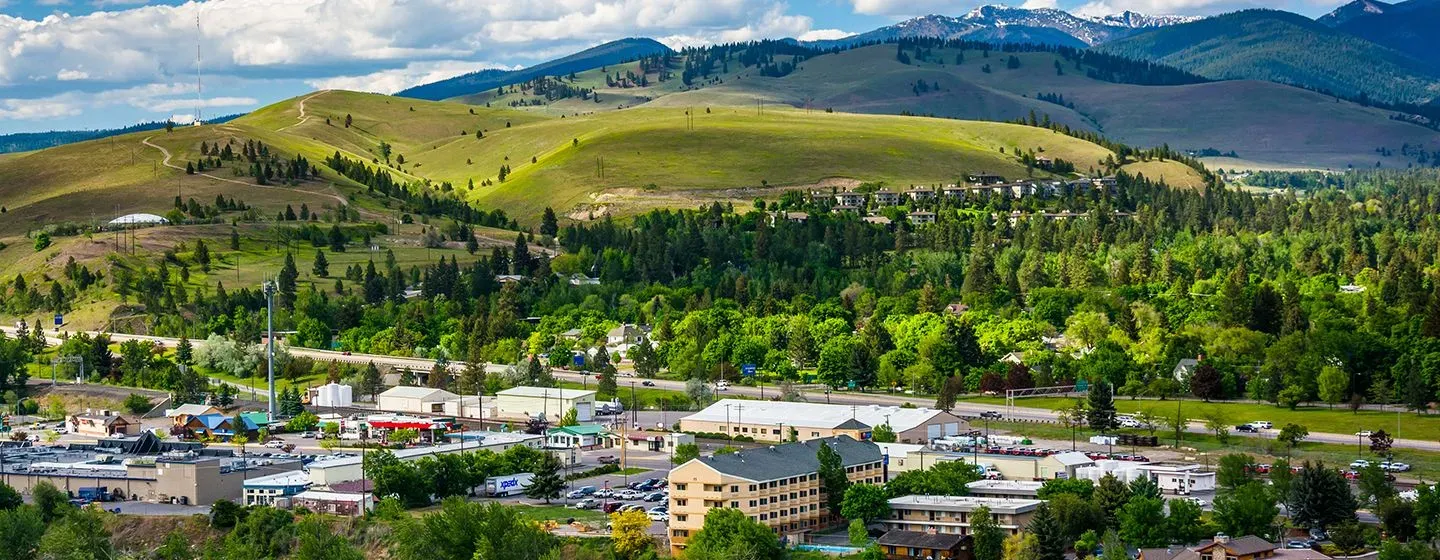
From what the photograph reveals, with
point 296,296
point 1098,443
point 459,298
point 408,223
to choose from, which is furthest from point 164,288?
point 1098,443

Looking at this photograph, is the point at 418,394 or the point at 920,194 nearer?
the point at 418,394

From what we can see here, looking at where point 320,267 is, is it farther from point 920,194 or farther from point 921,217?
point 920,194

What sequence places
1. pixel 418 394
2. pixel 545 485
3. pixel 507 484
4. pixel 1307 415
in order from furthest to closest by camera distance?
pixel 418 394 < pixel 1307 415 < pixel 507 484 < pixel 545 485

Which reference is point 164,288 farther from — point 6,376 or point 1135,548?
point 1135,548

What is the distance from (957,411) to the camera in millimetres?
95875

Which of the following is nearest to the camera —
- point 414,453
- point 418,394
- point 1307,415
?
point 414,453

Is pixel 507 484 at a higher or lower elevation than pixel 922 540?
lower

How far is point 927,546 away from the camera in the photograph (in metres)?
61.9

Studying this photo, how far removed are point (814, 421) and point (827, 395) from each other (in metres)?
15.3

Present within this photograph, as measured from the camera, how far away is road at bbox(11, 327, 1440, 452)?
8338cm

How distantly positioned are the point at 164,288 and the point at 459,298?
2207cm

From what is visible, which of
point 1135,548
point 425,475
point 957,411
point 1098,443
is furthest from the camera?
point 957,411

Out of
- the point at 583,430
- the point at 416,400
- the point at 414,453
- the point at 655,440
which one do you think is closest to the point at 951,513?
the point at 655,440

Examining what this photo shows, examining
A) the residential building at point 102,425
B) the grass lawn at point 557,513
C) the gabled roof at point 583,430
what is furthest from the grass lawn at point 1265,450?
the residential building at point 102,425
